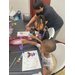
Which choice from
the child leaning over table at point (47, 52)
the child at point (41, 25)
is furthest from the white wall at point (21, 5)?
the child leaning over table at point (47, 52)

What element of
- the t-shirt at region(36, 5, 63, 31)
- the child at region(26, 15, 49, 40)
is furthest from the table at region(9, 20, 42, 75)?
the t-shirt at region(36, 5, 63, 31)

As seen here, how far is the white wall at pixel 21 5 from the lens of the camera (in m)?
2.59

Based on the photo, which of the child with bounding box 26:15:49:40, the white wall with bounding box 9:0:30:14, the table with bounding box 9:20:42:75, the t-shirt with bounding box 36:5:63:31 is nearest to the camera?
the table with bounding box 9:20:42:75

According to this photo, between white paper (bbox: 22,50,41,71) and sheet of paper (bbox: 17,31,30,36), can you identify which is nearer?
white paper (bbox: 22,50,41,71)

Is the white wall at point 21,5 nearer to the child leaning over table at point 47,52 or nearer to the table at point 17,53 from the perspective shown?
the table at point 17,53

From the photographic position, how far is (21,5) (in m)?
2.66

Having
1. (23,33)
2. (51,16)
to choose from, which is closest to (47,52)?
(23,33)

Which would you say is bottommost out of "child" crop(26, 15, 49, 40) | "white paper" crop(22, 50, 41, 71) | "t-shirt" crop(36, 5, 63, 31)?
"white paper" crop(22, 50, 41, 71)

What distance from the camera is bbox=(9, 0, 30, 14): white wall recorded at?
8.48 ft

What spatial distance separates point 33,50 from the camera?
44.1 inches

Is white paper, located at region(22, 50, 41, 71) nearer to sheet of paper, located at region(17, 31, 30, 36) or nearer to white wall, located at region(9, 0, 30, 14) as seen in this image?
sheet of paper, located at region(17, 31, 30, 36)

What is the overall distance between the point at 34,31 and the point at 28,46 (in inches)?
15.0
